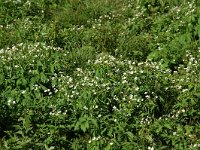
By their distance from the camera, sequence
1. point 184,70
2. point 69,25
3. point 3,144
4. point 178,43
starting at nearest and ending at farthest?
point 3,144
point 184,70
point 178,43
point 69,25

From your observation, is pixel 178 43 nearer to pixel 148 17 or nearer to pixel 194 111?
pixel 148 17

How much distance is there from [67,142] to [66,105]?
2.46 feet

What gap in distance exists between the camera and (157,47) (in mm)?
9805

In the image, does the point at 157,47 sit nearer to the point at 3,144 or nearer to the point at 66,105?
the point at 66,105

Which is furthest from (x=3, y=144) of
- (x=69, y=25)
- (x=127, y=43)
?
(x=69, y=25)

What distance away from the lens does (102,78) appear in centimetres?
784

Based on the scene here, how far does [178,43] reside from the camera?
9500mm

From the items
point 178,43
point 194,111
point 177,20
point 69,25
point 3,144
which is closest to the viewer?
point 3,144

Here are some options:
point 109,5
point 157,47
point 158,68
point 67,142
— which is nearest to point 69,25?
point 109,5

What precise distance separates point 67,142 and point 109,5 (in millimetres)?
6180

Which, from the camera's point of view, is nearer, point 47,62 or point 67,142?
point 67,142

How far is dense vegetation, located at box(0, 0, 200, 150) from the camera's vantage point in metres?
6.69

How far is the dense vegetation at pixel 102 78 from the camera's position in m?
6.69

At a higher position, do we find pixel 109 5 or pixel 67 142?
pixel 109 5
